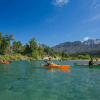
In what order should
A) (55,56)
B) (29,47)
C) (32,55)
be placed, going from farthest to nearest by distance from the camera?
(55,56) < (29,47) < (32,55)

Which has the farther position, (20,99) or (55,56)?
(55,56)

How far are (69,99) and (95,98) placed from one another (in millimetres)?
1785

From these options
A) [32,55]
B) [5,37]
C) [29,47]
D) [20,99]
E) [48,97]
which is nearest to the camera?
[20,99]

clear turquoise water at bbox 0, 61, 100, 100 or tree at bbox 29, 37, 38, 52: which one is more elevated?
tree at bbox 29, 37, 38, 52

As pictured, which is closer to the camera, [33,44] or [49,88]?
[49,88]

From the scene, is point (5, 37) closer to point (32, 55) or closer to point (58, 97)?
point (32, 55)

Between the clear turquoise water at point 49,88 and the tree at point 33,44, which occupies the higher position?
the tree at point 33,44

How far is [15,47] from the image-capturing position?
4471 inches

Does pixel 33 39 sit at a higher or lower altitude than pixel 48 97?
higher

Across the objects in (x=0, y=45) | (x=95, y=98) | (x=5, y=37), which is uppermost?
(x=5, y=37)

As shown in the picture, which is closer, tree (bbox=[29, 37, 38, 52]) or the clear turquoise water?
the clear turquoise water

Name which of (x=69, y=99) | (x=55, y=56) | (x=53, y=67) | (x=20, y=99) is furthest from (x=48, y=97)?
(x=55, y=56)

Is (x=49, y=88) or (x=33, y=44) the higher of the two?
(x=33, y=44)

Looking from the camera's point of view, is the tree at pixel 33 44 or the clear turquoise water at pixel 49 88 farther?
the tree at pixel 33 44
